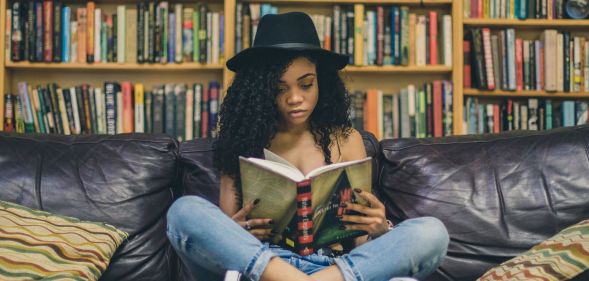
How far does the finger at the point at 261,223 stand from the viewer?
149cm

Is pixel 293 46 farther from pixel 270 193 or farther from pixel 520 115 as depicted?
pixel 520 115

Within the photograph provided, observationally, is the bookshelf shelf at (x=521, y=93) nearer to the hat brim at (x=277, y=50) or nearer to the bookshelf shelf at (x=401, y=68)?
the bookshelf shelf at (x=401, y=68)

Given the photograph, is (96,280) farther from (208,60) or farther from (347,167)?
(208,60)

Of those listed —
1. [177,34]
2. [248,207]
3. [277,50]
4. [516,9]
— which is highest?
[516,9]

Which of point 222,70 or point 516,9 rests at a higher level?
point 516,9

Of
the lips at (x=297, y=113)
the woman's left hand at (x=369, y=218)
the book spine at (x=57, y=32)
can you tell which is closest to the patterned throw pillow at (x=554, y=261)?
the woman's left hand at (x=369, y=218)

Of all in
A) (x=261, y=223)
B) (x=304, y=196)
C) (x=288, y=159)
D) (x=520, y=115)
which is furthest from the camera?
(x=520, y=115)

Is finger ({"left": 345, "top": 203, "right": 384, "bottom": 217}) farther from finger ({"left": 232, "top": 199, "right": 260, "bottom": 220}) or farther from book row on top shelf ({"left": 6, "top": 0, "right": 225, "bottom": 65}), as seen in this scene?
book row on top shelf ({"left": 6, "top": 0, "right": 225, "bottom": 65})


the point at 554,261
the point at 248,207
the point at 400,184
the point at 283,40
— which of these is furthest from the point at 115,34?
the point at 554,261

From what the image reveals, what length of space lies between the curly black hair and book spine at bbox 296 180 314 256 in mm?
359

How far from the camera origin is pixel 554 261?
4.74 ft

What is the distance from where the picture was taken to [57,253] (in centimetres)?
158

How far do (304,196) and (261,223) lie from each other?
15 centimetres

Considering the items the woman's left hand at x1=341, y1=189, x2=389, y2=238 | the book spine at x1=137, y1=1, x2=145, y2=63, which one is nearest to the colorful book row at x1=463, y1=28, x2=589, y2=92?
the book spine at x1=137, y1=1, x2=145, y2=63
